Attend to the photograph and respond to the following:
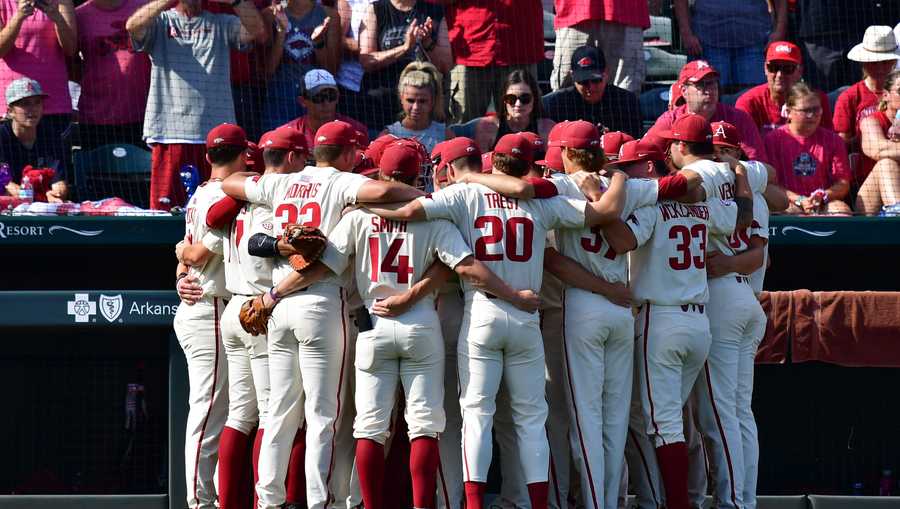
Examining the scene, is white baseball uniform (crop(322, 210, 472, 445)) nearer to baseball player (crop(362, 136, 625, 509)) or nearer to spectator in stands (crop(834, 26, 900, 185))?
baseball player (crop(362, 136, 625, 509))

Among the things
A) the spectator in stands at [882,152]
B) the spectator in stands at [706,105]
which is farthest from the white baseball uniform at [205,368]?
the spectator in stands at [882,152]

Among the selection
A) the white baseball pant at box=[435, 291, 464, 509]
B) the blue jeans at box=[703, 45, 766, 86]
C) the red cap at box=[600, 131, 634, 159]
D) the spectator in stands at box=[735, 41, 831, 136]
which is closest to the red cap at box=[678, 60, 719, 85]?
the spectator in stands at box=[735, 41, 831, 136]

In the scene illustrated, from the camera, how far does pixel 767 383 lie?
7.87 metres

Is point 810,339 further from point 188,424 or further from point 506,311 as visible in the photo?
point 188,424

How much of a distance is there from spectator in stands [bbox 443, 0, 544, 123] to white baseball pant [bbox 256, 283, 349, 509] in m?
3.01

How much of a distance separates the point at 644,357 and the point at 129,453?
3.12 metres

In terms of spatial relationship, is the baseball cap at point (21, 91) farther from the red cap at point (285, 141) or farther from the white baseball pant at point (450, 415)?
the white baseball pant at point (450, 415)

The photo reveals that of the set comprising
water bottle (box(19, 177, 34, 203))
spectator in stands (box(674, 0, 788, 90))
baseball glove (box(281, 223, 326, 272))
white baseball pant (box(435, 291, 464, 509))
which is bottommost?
white baseball pant (box(435, 291, 464, 509))

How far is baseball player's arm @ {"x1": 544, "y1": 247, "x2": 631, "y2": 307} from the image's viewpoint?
6.03m

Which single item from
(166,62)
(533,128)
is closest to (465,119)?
(533,128)

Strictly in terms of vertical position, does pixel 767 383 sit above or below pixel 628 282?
below

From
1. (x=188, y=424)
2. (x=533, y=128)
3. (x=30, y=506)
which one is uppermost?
(x=533, y=128)

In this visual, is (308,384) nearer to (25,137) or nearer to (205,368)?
(205,368)

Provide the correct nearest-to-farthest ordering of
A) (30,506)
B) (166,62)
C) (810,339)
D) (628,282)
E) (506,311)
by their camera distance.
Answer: (506,311) → (628,282) → (30,506) → (810,339) → (166,62)
